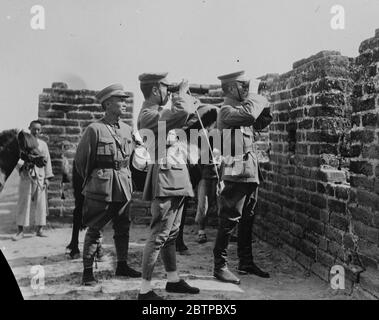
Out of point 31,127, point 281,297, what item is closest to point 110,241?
point 31,127

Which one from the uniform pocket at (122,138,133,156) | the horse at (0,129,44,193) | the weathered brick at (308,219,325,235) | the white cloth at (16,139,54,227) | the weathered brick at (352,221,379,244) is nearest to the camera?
the weathered brick at (352,221,379,244)

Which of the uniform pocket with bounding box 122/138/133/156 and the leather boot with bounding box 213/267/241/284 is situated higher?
the uniform pocket with bounding box 122/138/133/156

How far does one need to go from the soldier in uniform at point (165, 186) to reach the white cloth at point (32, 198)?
384 cm

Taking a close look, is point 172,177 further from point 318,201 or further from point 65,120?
point 65,120

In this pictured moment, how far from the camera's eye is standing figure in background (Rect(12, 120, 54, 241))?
7.62 m

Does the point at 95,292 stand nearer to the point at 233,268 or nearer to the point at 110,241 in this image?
the point at 233,268

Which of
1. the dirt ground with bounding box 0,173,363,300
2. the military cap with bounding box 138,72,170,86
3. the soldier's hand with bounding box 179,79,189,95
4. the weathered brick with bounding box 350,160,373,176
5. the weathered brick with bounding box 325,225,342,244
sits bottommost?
the dirt ground with bounding box 0,173,363,300

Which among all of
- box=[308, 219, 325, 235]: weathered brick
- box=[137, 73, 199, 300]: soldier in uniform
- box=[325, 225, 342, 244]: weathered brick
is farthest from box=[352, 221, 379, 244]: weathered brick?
box=[137, 73, 199, 300]: soldier in uniform

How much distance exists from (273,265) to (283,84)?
2492 millimetres

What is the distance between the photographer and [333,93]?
5258 millimetres

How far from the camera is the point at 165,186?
14.1 ft

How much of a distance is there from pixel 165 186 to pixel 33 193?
4.21 metres

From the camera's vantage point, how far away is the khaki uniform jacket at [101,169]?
15.8 feet

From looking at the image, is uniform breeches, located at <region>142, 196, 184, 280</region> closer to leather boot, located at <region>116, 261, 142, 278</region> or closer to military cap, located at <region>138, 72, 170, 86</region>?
leather boot, located at <region>116, 261, 142, 278</region>
